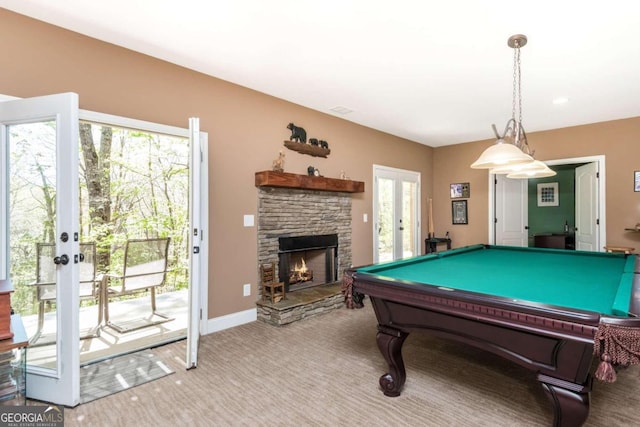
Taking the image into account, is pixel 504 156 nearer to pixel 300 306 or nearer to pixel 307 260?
pixel 300 306

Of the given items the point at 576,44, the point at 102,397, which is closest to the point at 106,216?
the point at 102,397

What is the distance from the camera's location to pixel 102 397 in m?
2.15

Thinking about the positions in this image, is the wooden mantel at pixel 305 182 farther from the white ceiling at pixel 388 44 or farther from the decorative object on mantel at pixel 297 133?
the white ceiling at pixel 388 44

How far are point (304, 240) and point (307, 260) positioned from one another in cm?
55

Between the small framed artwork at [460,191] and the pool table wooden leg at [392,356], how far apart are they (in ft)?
16.3

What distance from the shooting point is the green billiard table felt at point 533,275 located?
1637mm

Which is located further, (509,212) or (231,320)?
(509,212)

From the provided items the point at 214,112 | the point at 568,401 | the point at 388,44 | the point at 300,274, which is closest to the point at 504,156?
the point at 388,44

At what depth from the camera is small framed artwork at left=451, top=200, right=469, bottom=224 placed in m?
6.35

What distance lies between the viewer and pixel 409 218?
20.5 ft

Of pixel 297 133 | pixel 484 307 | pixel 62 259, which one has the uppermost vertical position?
pixel 297 133

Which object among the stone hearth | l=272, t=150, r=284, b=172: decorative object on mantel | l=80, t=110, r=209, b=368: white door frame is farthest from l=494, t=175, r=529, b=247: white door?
l=80, t=110, r=209, b=368: white door frame

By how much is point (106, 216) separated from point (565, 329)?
562 cm

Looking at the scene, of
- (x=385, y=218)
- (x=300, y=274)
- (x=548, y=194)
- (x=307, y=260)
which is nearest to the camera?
(x=300, y=274)
